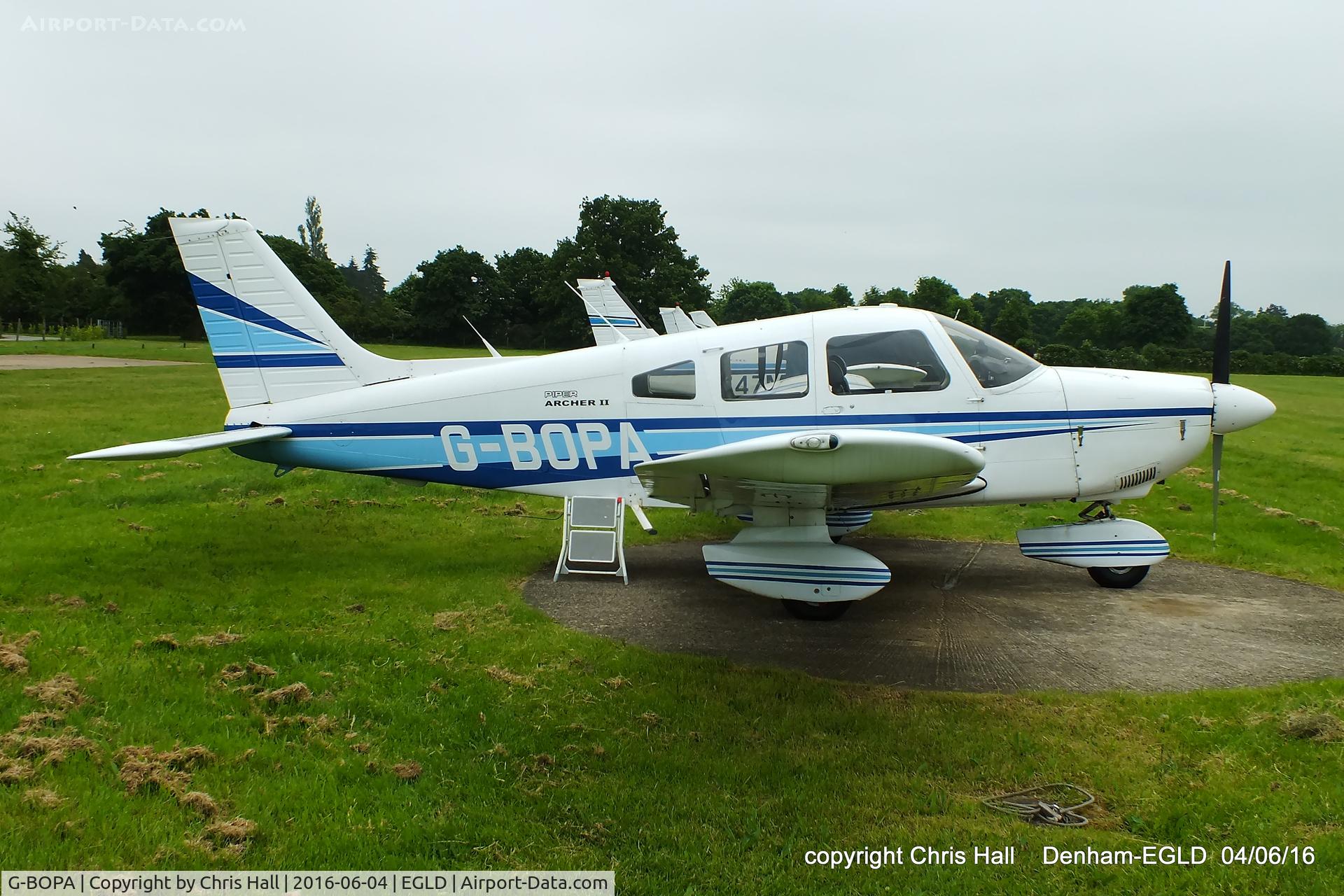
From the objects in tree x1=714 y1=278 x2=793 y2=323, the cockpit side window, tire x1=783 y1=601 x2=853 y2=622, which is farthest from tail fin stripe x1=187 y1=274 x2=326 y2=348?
tree x1=714 y1=278 x2=793 y2=323

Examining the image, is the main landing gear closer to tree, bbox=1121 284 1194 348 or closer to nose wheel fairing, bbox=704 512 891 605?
nose wheel fairing, bbox=704 512 891 605

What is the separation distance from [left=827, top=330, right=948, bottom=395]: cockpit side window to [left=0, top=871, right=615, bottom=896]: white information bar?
4.29 m

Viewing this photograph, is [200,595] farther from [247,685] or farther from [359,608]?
[247,685]

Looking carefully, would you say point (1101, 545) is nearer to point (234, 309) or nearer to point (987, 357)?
point (987, 357)

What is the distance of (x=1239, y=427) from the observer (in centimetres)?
663

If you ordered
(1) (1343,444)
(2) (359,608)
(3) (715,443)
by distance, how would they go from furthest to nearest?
(1) (1343,444) → (3) (715,443) → (2) (359,608)

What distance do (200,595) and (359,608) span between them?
1.33 meters

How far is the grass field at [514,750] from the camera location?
3098mm

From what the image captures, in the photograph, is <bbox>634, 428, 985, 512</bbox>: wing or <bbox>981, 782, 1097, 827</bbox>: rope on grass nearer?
<bbox>981, 782, 1097, 827</bbox>: rope on grass

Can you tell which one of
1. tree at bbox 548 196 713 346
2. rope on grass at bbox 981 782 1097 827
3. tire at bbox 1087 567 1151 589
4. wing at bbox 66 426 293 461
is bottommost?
rope on grass at bbox 981 782 1097 827

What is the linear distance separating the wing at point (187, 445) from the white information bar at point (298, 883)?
3403 millimetres

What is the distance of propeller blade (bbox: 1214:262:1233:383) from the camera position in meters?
6.45

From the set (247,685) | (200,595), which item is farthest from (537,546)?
(247,685)

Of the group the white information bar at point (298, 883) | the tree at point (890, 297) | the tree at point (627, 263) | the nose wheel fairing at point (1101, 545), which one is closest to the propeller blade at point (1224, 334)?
the nose wheel fairing at point (1101, 545)
